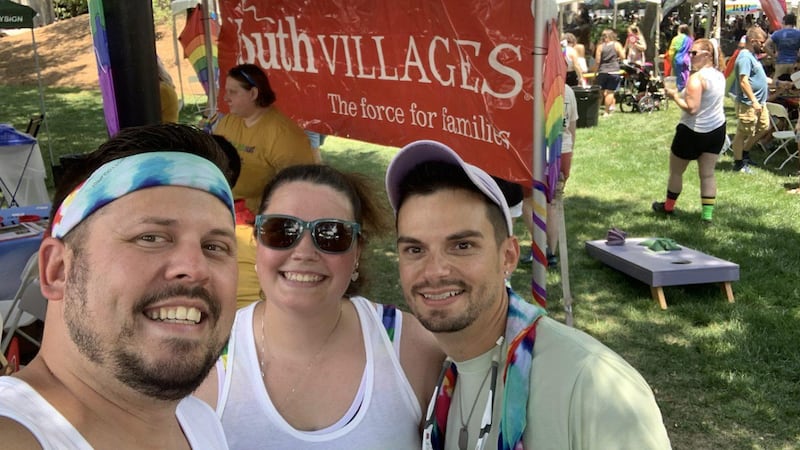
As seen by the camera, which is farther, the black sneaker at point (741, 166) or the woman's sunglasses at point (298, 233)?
the black sneaker at point (741, 166)

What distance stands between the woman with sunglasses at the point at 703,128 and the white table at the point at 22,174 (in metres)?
7.65

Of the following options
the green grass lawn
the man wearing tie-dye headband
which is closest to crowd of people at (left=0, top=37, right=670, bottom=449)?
the man wearing tie-dye headband

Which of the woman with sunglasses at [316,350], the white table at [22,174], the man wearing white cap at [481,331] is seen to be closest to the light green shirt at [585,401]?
the man wearing white cap at [481,331]

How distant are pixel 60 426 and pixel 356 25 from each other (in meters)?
3.59

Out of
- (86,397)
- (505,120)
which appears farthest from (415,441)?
(505,120)

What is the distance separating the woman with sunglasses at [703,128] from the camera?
7.45m

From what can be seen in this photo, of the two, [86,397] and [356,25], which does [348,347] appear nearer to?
[86,397]

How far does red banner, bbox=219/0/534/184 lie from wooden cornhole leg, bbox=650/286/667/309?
2791 millimetres

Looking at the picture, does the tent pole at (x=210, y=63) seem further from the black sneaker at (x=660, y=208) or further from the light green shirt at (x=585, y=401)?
the light green shirt at (x=585, y=401)

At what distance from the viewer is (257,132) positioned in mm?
4738

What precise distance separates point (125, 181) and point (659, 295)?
5058 millimetres

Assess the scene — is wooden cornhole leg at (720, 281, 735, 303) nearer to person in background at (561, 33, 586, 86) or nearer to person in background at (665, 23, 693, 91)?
person in background at (665, 23, 693, 91)

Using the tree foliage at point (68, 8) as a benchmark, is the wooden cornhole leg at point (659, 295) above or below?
below

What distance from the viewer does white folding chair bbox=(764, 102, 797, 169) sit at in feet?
32.4
